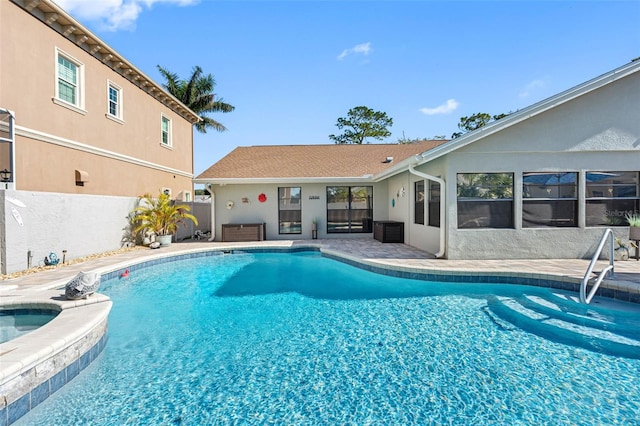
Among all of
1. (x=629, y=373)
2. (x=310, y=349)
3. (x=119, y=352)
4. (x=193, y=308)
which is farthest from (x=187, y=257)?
(x=629, y=373)

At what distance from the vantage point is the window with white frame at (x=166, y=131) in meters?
16.7

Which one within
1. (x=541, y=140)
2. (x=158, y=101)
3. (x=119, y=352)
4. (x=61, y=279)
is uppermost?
(x=158, y=101)

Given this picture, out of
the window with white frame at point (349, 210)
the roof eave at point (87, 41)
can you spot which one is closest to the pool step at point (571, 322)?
the window with white frame at point (349, 210)

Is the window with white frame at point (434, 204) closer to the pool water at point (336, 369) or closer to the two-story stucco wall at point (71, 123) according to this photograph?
the pool water at point (336, 369)

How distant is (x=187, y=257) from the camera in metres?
11.6

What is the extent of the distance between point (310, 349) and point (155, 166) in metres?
14.0

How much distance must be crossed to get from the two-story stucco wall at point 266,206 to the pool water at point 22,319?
993cm

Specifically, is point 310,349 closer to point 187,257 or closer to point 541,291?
point 541,291

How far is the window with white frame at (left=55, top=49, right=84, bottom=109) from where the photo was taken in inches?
392

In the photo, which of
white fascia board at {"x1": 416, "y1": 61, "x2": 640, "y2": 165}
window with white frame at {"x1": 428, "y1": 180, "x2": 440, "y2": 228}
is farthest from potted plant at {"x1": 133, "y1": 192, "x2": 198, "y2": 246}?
white fascia board at {"x1": 416, "y1": 61, "x2": 640, "y2": 165}

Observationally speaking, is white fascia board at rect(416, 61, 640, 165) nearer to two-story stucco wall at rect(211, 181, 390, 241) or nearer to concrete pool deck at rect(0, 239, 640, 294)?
concrete pool deck at rect(0, 239, 640, 294)

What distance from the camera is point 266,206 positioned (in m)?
15.2

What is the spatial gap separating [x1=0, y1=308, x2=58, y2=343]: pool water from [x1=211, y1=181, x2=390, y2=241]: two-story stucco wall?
9.93 m

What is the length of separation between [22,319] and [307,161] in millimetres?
13188
